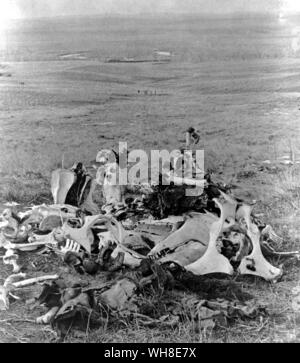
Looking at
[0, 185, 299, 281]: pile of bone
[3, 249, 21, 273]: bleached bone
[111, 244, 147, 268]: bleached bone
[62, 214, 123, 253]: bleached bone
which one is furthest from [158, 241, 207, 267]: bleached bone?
[3, 249, 21, 273]: bleached bone

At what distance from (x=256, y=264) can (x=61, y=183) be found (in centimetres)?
101

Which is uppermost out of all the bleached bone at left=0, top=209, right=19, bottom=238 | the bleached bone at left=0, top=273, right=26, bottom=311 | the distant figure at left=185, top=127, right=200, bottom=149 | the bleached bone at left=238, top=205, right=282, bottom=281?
the distant figure at left=185, top=127, right=200, bottom=149

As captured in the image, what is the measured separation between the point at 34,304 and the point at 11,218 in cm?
45

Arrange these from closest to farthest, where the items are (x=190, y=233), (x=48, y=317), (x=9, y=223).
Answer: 1. (x=48, y=317)
2. (x=190, y=233)
3. (x=9, y=223)

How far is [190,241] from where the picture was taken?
9.95 ft

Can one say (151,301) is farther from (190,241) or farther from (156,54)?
(156,54)

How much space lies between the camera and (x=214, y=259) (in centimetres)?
297

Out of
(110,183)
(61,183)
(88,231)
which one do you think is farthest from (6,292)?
(110,183)

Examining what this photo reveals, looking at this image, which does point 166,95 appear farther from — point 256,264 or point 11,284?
point 11,284

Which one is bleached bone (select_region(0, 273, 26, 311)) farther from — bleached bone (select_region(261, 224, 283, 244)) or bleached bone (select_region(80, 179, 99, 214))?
bleached bone (select_region(261, 224, 283, 244))

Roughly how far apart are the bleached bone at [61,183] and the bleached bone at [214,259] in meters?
0.73

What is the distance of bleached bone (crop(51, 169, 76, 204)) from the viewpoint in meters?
3.14

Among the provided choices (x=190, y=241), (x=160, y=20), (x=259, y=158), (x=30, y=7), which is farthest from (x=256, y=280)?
(x=30, y=7)

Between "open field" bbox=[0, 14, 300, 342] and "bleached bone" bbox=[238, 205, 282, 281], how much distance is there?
45 millimetres
